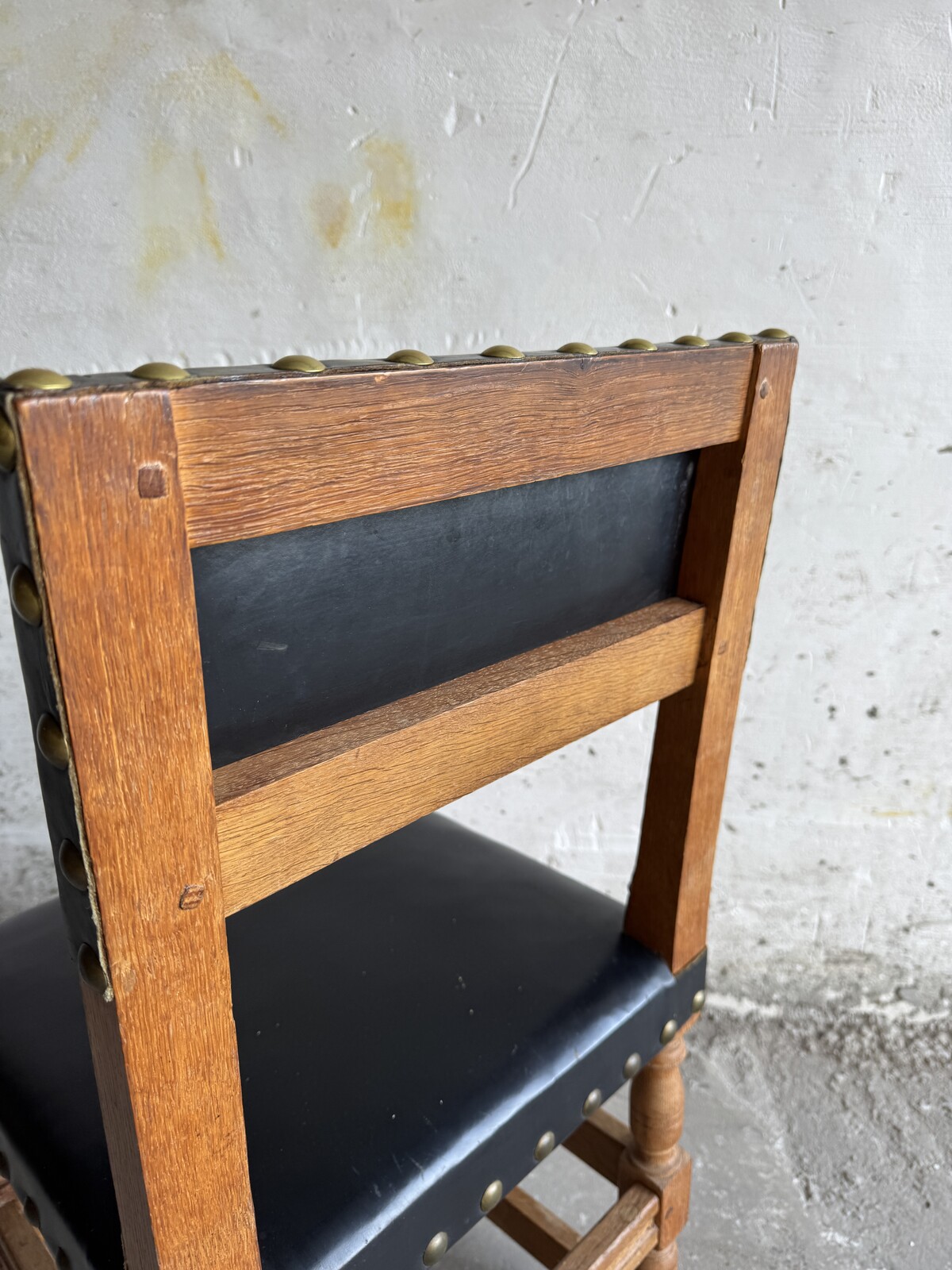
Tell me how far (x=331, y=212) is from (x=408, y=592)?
72 centimetres

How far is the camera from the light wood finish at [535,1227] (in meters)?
0.97

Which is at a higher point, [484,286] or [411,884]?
[484,286]

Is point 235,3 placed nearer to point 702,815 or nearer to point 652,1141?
point 702,815

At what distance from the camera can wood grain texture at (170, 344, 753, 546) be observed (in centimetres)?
36

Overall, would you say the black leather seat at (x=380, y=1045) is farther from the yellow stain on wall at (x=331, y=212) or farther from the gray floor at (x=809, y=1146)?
the yellow stain on wall at (x=331, y=212)

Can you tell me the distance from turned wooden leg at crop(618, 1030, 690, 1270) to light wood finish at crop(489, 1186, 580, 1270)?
0.30 ft

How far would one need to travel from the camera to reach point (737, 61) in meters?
0.99

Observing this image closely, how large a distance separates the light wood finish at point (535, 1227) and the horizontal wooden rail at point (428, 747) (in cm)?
65

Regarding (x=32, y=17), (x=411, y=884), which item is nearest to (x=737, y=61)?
(x=32, y=17)

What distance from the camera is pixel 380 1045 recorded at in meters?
0.66

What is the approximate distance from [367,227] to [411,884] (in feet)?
2.37

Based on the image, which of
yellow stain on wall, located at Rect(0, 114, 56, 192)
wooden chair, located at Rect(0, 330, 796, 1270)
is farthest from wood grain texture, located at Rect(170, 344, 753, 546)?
yellow stain on wall, located at Rect(0, 114, 56, 192)

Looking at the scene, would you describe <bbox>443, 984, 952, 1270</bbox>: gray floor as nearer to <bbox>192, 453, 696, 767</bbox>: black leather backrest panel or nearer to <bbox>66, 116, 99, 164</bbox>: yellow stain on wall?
<bbox>192, 453, 696, 767</bbox>: black leather backrest panel

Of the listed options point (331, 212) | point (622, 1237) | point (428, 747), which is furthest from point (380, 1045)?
point (331, 212)
